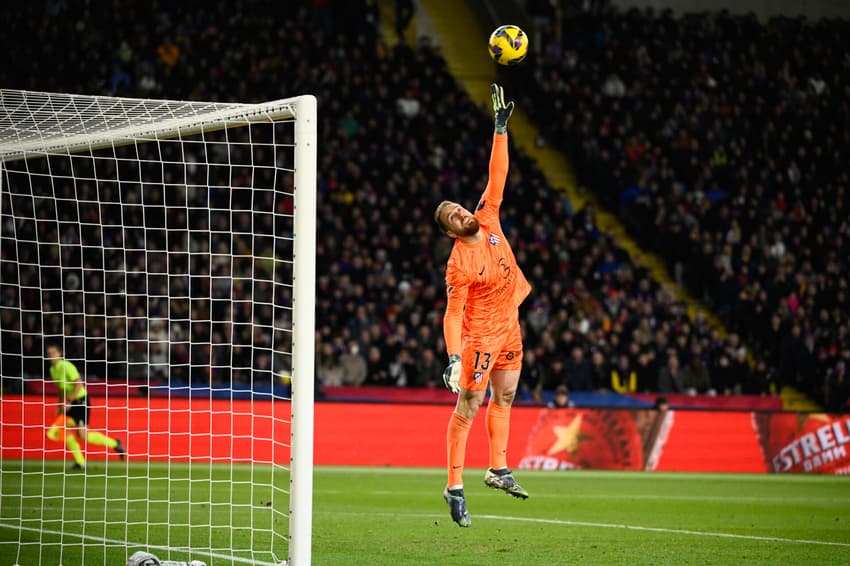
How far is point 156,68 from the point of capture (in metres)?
25.2

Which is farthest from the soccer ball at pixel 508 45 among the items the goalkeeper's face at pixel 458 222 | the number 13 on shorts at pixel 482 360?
the number 13 on shorts at pixel 482 360

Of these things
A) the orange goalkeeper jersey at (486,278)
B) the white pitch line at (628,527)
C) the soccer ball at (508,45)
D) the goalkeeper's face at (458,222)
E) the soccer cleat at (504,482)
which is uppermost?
the soccer ball at (508,45)

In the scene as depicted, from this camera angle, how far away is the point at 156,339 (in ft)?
66.4

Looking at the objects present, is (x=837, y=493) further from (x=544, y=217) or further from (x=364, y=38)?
(x=364, y=38)

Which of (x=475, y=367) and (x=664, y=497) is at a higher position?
(x=475, y=367)

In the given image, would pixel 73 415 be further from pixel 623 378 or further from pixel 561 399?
pixel 623 378

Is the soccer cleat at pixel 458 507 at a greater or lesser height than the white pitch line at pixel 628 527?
greater

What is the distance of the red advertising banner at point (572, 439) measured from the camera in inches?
729

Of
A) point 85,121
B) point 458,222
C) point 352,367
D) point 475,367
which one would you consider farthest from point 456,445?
point 352,367

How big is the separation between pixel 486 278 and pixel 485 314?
1.12 ft

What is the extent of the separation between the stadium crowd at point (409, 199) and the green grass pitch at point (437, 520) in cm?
362

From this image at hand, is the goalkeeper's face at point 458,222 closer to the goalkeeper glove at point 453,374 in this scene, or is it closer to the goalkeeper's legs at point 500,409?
the goalkeeper glove at point 453,374

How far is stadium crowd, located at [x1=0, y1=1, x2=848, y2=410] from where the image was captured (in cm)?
2181

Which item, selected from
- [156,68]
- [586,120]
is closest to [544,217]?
[586,120]
